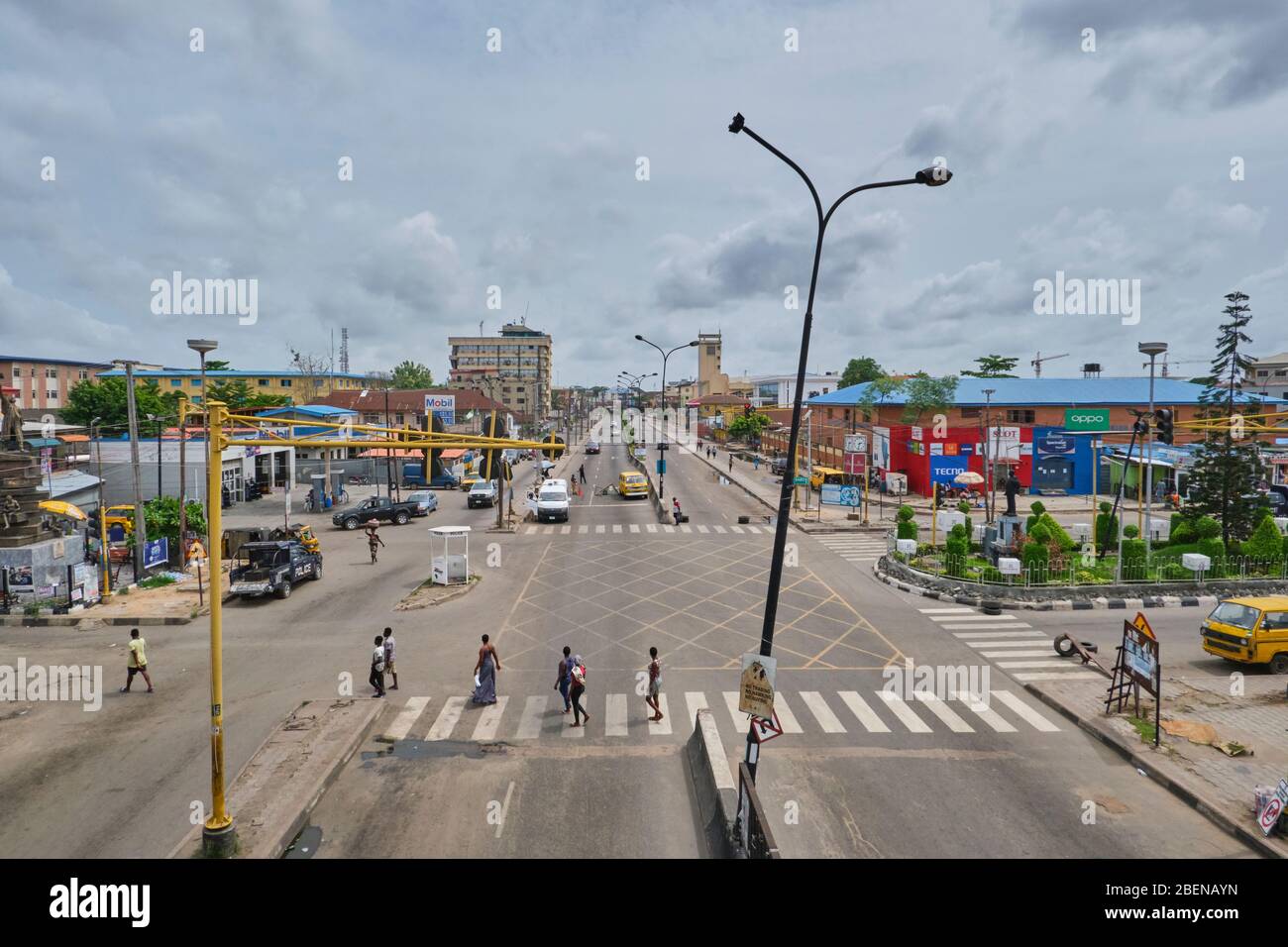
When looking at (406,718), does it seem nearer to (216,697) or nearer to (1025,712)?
(216,697)

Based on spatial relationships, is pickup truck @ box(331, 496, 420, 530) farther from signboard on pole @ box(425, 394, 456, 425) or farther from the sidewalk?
signboard on pole @ box(425, 394, 456, 425)

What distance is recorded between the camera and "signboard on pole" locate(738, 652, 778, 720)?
9.43 m

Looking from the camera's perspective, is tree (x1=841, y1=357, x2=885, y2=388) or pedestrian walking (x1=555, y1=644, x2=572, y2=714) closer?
pedestrian walking (x1=555, y1=644, x2=572, y2=714)

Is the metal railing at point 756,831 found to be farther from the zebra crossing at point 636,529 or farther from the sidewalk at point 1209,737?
the zebra crossing at point 636,529

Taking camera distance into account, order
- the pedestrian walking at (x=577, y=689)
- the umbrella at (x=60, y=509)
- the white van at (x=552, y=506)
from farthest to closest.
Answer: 1. the white van at (x=552, y=506)
2. the umbrella at (x=60, y=509)
3. the pedestrian walking at (x=577, y=689)

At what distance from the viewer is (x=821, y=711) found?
14.3 meters

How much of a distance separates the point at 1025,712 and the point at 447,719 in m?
11.2

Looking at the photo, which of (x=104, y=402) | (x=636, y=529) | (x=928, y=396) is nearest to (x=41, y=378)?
(x=104, y=402)

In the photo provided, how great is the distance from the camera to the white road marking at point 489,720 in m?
13.1

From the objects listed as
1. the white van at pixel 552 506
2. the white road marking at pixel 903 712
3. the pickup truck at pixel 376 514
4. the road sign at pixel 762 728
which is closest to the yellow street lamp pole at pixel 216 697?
the road sign at pixel 762 728

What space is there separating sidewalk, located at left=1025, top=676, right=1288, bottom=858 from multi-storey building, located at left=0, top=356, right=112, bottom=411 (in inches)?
4332

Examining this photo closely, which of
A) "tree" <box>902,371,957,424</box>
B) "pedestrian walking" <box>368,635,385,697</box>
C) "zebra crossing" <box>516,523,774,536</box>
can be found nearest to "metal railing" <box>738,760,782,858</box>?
"pedestrian walking" <box>368,635,385,697</box>
